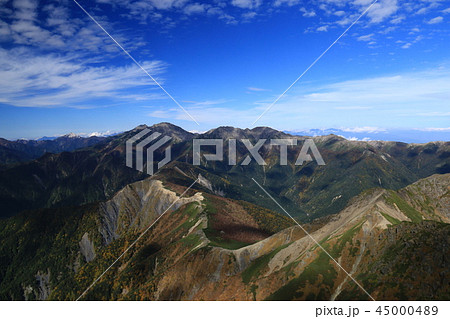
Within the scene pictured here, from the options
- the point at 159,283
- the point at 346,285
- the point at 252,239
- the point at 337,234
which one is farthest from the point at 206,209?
the point at 346,285

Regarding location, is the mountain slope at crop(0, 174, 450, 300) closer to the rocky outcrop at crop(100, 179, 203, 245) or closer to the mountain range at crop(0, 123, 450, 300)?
the mountain range at crop(0, 123, 450, 300)

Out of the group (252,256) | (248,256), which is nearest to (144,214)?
(248,256)

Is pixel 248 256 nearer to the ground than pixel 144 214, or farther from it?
farther from it

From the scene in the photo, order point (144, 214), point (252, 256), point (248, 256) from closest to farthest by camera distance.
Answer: point (252, 256) < point (248, 256) < point (144, 214)

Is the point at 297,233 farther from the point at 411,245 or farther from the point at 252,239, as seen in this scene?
the point at 411,245

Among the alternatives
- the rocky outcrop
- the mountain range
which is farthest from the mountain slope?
the rocky outcrop

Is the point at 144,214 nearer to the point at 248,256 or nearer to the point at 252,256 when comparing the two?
the point at 248,256

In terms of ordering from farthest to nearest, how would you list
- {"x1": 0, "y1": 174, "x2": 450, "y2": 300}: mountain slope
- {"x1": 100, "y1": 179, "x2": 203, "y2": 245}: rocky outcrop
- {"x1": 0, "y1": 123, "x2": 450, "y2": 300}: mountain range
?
1. {"x1": 100, "y1": 179, "x2": 203, "y2": 245}: rocky outcrop
2. {"x1": 0, "y1": 174, "x2": 450, "y2": 300}: mountain slope
3. {"x1": 0, "y1": 123, "x2": 450, "y2": 300}: mountain range

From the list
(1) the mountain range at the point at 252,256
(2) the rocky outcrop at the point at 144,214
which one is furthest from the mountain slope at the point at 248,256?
(2) the rocky outcrop at the point at 144,214

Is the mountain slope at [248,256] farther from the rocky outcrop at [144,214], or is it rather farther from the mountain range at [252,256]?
the rocky outcrop at [144,214]

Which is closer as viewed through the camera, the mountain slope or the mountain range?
the mountain range

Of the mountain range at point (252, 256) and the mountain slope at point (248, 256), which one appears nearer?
the mountain range at point (252, 256)

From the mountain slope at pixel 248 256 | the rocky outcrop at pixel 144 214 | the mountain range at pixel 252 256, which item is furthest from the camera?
the rocky outcrop at pixel 144 214
